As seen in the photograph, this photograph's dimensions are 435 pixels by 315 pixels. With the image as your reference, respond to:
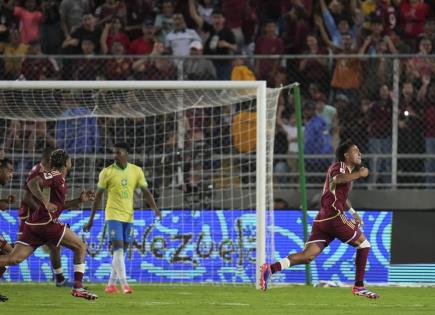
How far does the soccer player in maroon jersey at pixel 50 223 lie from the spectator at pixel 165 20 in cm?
808

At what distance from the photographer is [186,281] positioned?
59.2 feet

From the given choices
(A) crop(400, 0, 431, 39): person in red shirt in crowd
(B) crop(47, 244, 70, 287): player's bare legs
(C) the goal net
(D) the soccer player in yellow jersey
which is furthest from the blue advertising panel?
(A) crop(400, 0, 431, 39): person in red shirt in crowd

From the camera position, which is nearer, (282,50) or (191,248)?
(191,248)

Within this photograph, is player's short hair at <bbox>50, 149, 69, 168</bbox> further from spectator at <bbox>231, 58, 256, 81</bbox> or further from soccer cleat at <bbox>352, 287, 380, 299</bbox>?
spectator at <bbox>231, 58, 256, 81</bbox>

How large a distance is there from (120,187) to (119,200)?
0.66 feet

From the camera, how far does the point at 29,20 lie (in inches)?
834

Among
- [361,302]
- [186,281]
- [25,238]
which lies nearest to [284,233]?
[186,281]

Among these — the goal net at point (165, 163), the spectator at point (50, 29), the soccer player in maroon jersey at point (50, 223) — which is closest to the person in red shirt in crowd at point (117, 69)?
the goal net at point (165, 163)

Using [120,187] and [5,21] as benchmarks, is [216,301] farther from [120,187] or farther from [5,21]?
[5,21]

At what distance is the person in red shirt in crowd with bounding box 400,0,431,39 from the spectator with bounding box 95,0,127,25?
5496 millimetres

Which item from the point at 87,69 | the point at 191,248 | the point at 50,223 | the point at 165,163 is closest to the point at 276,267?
the point at 50,223

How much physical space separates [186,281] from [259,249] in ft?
7.75

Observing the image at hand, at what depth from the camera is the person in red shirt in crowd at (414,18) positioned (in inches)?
805

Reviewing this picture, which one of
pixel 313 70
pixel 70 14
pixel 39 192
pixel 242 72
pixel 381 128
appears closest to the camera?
pixel 39 192
